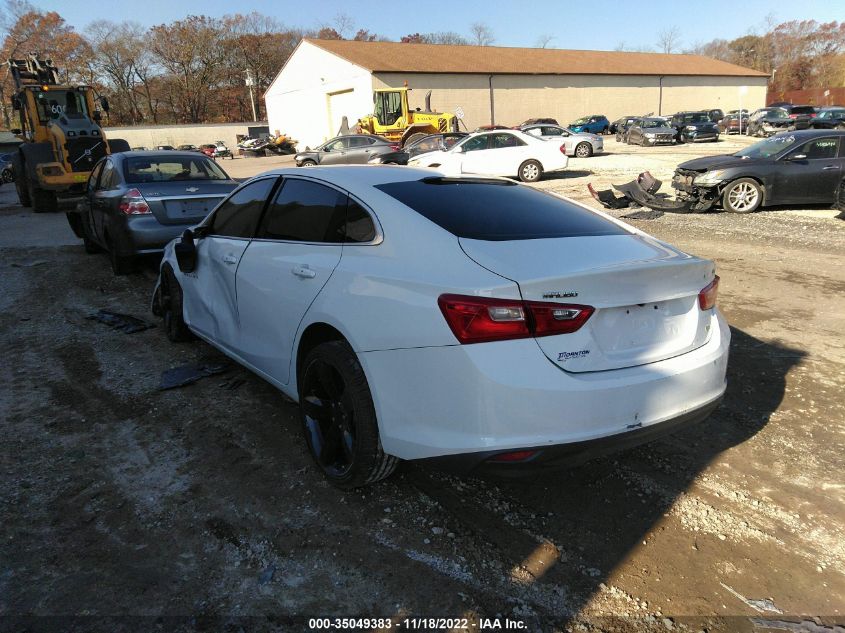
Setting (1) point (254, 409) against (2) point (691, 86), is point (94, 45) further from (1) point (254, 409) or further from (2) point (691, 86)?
(1) point (254, 409)

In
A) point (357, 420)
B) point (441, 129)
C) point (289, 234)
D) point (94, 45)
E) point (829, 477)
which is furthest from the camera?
point (94, 45)

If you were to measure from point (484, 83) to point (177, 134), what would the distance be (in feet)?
102

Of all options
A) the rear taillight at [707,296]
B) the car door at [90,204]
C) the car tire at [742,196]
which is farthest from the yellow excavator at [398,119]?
the rear taillight at [707,296]

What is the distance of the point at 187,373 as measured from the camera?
4758 millimetres

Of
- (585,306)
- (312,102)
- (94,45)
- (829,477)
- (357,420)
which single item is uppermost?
(94,45)

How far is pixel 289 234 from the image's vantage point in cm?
353

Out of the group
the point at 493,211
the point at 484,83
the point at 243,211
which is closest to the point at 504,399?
the point at 493,211

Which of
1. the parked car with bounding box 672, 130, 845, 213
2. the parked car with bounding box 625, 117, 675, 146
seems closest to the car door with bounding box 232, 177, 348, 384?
the parked car with bounding box 672, 130, 845, 213

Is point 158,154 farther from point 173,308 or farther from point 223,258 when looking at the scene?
point 223,258

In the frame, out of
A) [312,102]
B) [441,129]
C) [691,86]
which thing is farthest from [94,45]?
[691,86]

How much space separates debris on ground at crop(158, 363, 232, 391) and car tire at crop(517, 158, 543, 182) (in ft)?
50.5

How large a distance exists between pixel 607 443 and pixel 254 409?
252 cm

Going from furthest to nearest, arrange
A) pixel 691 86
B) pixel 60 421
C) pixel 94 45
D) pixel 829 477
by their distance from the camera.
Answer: pixel 94 45, pixel 691 86, pixel 60 421, pixel 829 477

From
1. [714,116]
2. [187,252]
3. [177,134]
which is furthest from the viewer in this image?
[177,134]
